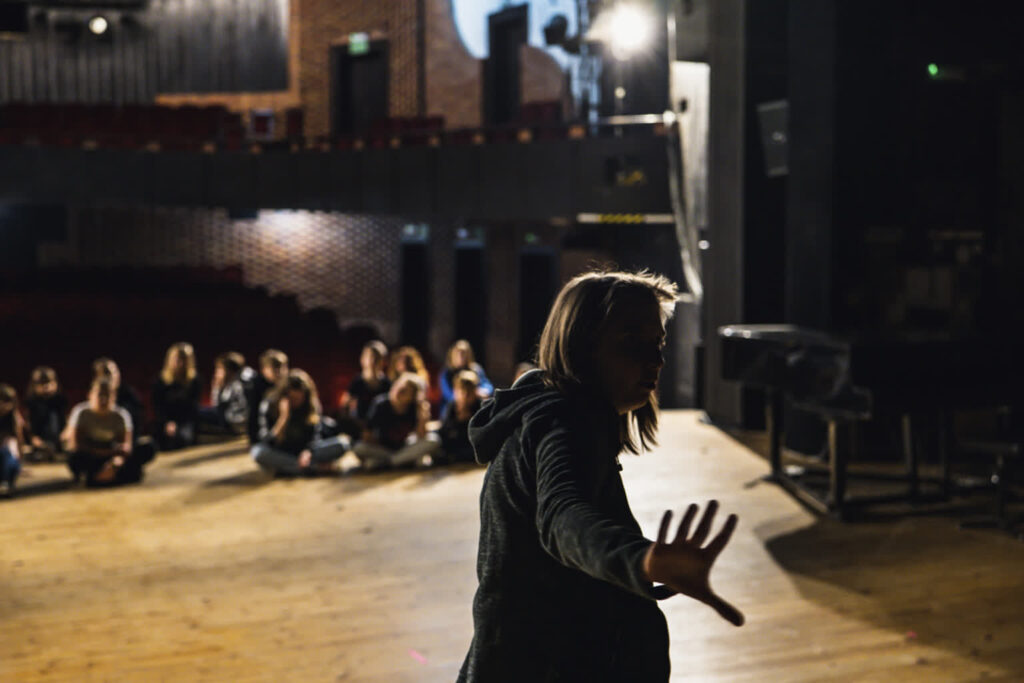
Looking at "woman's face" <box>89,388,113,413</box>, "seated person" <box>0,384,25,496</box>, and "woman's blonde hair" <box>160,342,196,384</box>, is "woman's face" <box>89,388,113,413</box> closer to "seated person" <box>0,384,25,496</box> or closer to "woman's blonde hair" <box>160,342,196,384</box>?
"seated person" <box>0,384,25,496</box>

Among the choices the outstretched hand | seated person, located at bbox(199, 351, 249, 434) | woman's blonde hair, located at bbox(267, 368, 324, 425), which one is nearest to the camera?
the outstretched hand

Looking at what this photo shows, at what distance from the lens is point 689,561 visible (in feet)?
4.00

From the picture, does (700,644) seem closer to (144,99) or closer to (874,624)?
(874,624)

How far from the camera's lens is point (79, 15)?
16.3 meters

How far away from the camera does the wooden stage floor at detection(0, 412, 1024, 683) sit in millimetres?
3602

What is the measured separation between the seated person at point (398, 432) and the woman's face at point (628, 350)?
5413 millimetres

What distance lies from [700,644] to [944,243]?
3964 mm

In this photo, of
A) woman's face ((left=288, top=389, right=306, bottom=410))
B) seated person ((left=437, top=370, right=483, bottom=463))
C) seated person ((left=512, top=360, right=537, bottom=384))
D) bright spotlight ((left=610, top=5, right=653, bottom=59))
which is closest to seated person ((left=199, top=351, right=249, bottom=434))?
woman's face ((left=288, top=389, right=306, bottom=410))

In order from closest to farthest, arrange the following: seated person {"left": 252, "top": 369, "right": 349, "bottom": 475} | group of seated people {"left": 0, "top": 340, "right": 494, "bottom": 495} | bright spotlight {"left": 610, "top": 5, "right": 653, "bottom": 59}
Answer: group of seated people {"left": 0, "top": 340, "right": 494, "bottom": 495} < seated person {"left": 252, "top": 369, "right": 349, "bottom": 475} < bright spotlight {"left": 610, "top": 5, "right": 653, "bottom": 59}

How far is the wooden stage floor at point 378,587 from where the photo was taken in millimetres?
3602

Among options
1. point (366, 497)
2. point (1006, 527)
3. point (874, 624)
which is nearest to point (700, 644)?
point (874, 624)

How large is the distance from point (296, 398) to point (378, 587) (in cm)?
266

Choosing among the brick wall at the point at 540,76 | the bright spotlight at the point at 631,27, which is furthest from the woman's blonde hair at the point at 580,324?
the brick wall at the point at 540,76

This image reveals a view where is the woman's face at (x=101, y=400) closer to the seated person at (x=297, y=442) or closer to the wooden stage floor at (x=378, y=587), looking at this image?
the wooden stage floor at (x=378, y=587)
